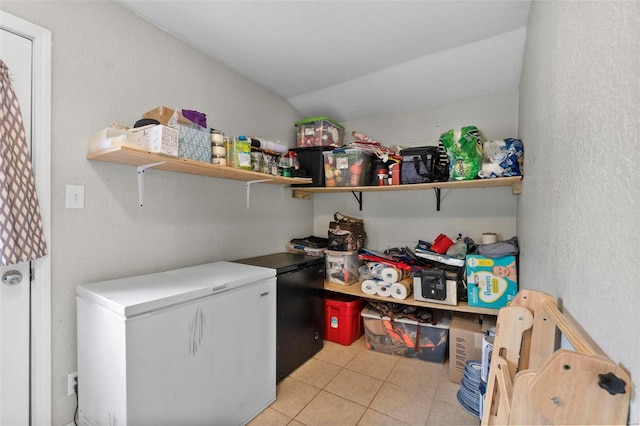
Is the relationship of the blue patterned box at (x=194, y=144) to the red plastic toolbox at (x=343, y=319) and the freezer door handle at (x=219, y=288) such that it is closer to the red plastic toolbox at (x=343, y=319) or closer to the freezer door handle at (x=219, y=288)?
the freezer door handle at (x=219, y=288)

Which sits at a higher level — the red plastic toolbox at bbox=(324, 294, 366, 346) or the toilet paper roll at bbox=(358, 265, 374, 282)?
the toilet paper roll at bbox=(358, 265, 374, 282)

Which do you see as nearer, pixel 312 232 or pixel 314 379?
pixel 314 379

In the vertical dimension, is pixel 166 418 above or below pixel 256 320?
below

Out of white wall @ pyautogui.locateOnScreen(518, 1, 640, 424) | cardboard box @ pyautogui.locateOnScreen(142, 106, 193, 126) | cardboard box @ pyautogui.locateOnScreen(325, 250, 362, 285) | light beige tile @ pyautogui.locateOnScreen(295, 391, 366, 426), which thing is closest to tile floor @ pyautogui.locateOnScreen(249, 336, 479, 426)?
light beige tile @ pyautogui.locateOnScreen(295, 391, 366, 426)

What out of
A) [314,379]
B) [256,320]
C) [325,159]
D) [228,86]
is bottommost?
[314,379]

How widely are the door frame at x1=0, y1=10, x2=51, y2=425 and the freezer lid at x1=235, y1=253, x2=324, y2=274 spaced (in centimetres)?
110

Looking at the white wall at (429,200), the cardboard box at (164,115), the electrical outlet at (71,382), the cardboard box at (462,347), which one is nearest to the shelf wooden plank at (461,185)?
the white wall at (429,200)

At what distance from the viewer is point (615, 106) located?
0.50 meters

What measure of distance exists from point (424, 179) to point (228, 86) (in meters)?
1.73

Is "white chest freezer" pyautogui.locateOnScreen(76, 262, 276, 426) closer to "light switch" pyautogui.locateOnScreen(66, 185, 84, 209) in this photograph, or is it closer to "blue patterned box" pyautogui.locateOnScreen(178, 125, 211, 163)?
"light switch" pyautogui.locateOnScreen(66, 185, 84, 209)

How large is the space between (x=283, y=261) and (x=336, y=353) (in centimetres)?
97

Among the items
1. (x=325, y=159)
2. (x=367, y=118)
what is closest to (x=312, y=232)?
(x=325, y=159)

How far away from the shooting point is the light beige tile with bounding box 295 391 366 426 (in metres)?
1.62

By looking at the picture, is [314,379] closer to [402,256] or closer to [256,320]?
[256,320]
